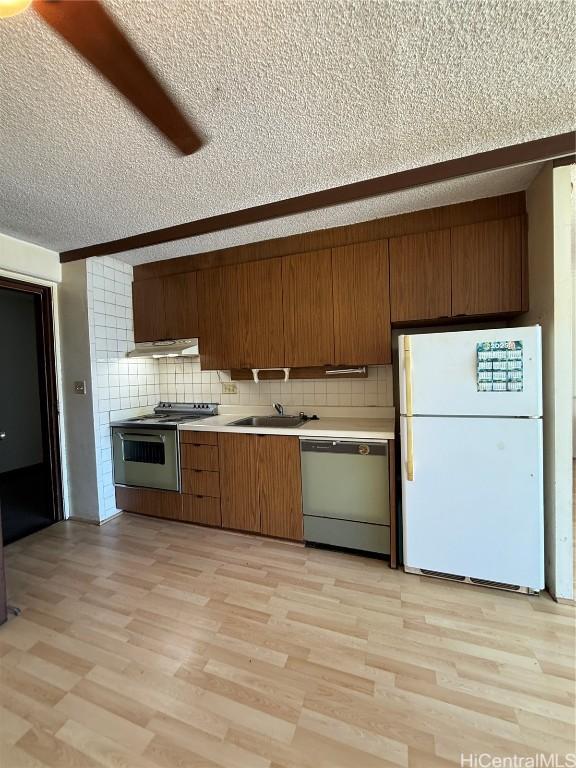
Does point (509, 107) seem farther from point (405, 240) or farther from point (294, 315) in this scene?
point (294, 315)

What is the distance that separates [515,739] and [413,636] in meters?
0.49

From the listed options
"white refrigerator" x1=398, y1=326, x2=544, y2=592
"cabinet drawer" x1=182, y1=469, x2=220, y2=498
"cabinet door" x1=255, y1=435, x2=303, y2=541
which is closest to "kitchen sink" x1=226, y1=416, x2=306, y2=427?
"cabinet door" x1=255, y1=435, x2=303, y2=541

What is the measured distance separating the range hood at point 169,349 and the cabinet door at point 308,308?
3.01 ft

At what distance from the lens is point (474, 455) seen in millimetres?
1885

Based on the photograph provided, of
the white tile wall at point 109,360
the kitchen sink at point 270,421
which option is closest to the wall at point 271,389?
the kitchen sink at point 270,421

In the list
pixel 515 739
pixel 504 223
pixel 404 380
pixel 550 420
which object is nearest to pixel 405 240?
pixel 504 223

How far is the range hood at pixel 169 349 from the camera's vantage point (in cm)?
295

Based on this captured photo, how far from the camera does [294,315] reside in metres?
2.66

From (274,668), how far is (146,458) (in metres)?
2.03

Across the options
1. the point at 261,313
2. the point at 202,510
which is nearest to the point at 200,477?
the point at 202,510

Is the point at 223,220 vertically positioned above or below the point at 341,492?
above

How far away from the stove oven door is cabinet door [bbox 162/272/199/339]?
3.15ft

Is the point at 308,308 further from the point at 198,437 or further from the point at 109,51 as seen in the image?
the point at 109,51

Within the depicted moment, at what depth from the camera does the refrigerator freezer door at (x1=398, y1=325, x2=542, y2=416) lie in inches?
69.7
